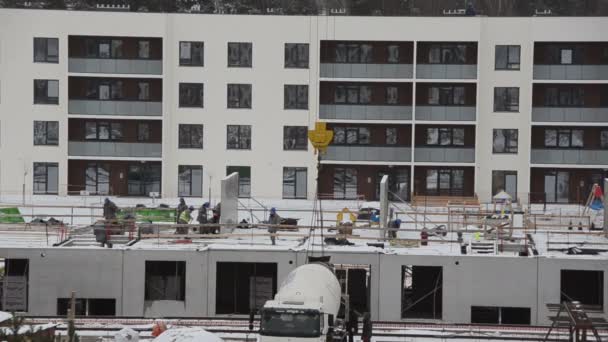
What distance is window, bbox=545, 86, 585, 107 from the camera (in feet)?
233

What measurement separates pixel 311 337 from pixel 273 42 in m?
38.4

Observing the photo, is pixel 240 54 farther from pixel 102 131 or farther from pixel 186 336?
pixel 186 336

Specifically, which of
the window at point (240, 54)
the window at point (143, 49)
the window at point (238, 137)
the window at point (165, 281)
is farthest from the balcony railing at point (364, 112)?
the window at point (165, 281)

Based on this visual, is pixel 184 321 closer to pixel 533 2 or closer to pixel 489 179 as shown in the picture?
pixel 489 179

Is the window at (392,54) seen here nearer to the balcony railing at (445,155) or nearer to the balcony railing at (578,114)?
the balcony railing at (445,155)

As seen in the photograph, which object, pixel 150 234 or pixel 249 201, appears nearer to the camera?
pixel 150 234

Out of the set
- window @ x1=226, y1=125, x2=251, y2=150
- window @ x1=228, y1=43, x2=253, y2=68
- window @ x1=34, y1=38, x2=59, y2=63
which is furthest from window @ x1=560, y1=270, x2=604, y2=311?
window @ x1=34, y1=38, x2=59, y2=63

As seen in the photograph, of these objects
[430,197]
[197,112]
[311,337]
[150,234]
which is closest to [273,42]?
[197,112]

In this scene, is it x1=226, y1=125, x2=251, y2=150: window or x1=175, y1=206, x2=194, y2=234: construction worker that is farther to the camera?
x1=226, y1=125, x2=251, y2=150: window

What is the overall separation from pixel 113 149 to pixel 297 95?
9.62 metres

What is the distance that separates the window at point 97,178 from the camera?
2810 inches

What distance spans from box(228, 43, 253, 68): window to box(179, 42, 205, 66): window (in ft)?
4.64

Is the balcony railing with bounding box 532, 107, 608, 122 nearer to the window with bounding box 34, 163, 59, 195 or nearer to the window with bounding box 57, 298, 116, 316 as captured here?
the window with bounding box 34, 163, 59, 195

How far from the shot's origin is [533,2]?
83562 mm
